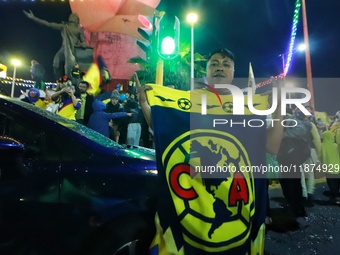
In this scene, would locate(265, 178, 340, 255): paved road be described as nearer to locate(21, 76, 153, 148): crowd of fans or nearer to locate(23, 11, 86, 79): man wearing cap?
locate(21, 76, 153, 148): crowd of fans

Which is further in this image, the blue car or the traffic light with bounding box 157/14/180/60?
the traffic light with bounding box 157/14/180/60

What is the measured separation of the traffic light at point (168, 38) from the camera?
5.67 meters

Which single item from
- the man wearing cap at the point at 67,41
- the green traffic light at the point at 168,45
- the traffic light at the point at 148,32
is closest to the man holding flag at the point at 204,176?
the green traffic light at the point at 168,45

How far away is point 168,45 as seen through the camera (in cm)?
573

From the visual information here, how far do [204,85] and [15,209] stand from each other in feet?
5.33

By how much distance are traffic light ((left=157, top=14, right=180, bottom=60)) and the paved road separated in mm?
3365

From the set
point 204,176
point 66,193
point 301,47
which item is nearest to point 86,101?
point 66,193

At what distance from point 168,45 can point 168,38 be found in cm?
16

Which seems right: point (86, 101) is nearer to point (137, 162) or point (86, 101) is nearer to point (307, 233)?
point (137, 162)

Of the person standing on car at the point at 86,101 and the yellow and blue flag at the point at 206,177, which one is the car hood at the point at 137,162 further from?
the person standing on car at the point at 86,101

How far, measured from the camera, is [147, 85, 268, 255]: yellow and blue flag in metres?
2.03

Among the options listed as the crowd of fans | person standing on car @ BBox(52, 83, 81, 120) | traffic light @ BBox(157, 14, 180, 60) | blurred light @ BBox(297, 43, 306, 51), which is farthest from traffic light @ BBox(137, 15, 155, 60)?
blurred light @ BBox(297, 43, 306, 51)

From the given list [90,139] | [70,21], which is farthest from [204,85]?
[70,21]

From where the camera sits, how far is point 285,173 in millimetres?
5414
